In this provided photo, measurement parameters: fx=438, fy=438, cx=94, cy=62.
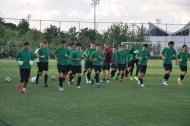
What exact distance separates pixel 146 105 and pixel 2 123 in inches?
203

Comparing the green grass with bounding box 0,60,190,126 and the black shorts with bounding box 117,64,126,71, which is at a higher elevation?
the black shorts with bounding box 117,64,126,71

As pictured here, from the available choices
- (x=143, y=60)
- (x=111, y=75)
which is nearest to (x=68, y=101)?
(x=143, y=60)

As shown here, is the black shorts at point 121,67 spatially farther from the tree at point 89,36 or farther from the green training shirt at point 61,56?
the tree at point 89,36

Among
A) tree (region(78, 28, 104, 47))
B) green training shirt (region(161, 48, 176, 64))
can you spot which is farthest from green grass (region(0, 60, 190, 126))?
tree (region(78, 28, 104, 47))

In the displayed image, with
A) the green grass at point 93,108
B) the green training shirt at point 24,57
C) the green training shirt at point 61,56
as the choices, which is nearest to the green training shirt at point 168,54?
the green grass at point 93,108

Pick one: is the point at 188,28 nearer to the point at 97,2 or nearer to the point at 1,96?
the point at 97,2

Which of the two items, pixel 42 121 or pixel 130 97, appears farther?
pixel 130 97

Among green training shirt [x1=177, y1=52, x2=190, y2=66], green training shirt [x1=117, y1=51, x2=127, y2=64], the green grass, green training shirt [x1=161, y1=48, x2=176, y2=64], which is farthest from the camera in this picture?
green training shirt [x1=117, y1=51, x2=127, y2=64]

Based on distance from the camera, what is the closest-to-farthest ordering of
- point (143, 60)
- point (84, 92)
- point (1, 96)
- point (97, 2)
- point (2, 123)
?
point (2, 123) < point (1, 96) < point (84, 92) < point (143, 60) < point (97, 2)

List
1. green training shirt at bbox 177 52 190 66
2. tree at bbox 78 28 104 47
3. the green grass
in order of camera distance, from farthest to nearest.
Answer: tree at bbox 78 28 104 47
green training shirt at bbox 177 52 190 66
the green grass

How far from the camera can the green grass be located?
10703 millimetres

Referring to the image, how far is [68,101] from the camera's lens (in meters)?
14.6

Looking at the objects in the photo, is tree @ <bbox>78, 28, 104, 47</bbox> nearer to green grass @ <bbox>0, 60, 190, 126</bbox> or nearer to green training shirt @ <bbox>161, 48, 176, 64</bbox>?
green training shirt @ <bbox>161, 48, 176, 64</bbox>

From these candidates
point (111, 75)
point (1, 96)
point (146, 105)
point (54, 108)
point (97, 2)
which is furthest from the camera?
point (97, 2)
